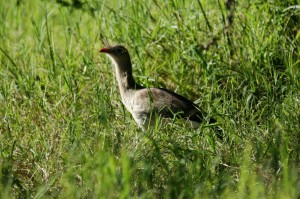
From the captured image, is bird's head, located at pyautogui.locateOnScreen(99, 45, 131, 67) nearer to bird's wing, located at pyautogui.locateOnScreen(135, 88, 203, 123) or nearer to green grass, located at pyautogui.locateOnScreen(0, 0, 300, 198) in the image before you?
green grass, located at pyautogui.locateOnScreen(0, 0, 300, 198)

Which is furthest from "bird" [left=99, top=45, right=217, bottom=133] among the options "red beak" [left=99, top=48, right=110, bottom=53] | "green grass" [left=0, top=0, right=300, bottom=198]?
"green grass" [left=0, top=0, right=300, bottom=198]

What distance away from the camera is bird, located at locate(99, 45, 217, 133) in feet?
19.7

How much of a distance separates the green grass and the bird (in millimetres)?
109

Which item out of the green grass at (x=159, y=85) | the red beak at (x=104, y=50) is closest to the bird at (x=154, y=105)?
the red beak at (x=104, y=50)

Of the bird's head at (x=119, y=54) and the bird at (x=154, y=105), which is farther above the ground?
the bird's head at (x=119, y=54)

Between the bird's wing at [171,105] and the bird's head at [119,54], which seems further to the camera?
the bird's head at [119,54]

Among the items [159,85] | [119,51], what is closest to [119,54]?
[119,51]

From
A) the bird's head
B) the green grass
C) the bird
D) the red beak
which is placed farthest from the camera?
the bird's head

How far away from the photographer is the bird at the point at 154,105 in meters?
6.01

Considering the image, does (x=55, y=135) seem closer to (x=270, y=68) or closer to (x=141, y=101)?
(x=141, y=101)

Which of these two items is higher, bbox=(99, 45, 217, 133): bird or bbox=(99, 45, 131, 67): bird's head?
bbox=(99, 45, 131, 67): bird's head

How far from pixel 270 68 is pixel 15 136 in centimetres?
187

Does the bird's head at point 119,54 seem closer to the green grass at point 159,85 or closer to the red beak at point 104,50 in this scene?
the red beak at point 104,50

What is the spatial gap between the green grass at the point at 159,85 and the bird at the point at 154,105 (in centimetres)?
11
